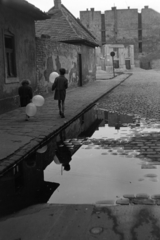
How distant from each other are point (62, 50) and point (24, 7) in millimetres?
8065

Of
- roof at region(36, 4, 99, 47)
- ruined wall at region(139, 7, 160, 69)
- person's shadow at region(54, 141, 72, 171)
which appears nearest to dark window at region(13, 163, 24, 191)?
person's shadow at region(54, 141, 72, 171)

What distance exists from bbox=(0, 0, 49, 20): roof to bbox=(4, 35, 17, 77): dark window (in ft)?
3.88

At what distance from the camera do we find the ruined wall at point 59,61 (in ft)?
55.5

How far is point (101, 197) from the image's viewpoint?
409 cm

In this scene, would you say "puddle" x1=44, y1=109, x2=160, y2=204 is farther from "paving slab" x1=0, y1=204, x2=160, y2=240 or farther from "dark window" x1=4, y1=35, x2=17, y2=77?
"dark window" x1=4, y1=35, x2=17, y2=77

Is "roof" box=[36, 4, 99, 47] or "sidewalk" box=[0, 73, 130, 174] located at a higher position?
"roof" box=[36, 4, 99, 47]

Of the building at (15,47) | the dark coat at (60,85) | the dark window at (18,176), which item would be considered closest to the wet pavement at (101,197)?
the dark window at (18,176)

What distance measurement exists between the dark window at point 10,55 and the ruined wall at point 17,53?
0.19 m

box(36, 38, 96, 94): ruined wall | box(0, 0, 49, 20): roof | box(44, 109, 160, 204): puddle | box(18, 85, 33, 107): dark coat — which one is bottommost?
box(44, 109, 160, 204): puddle

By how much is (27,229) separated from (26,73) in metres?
12.0

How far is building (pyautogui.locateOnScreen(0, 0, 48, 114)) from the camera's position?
39.4ft

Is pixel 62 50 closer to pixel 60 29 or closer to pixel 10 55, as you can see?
pixel 60 29

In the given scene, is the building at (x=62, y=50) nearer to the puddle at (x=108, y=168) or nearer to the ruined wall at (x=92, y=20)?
the puddle at (x=108, y=168)

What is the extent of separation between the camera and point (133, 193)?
4.17 meters
